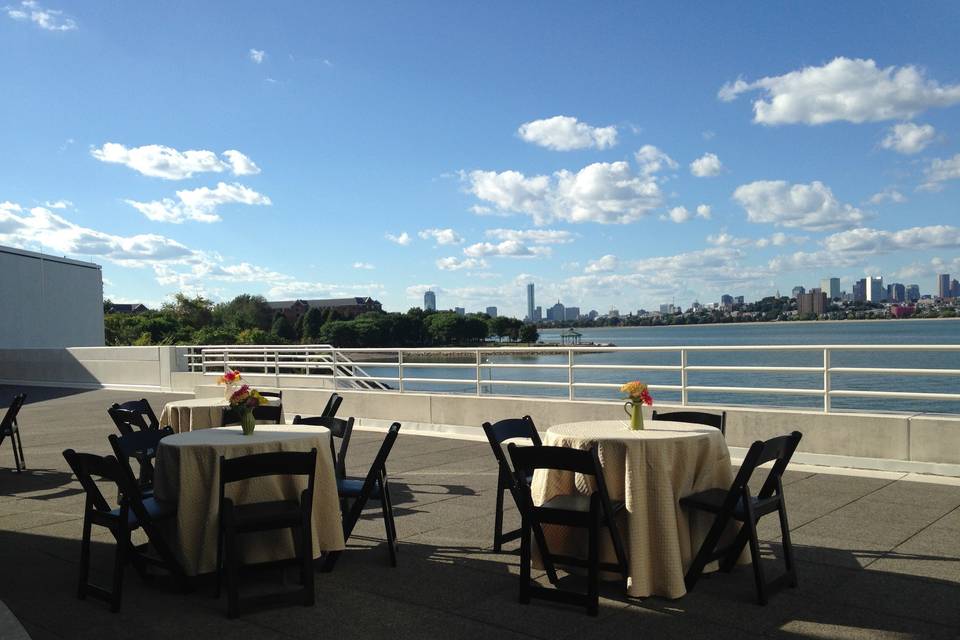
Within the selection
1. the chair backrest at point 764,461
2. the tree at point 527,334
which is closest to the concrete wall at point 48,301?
the chair backrest at point 764,461

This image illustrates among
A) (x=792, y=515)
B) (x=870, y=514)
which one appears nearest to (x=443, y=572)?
(x=792, y=515)

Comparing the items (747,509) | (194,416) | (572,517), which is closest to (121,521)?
(572,517)

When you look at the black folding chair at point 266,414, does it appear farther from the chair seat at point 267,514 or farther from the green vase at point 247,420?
the chair seat at point 267,514

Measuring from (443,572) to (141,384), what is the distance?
2225cm

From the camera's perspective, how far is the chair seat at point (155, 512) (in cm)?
568

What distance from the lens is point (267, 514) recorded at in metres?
5.48

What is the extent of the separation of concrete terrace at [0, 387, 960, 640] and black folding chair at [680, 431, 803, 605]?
5.1 inches

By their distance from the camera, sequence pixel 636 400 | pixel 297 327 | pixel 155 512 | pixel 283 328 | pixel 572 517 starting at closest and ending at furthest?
pixel 572 517, pixel 155 512, pixel 636 400, pixel 297 327, pixel 283 328

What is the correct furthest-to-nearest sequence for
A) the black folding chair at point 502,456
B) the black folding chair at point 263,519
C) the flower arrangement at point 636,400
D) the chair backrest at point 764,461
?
the black folding chair at point 502,456 → the flower arrangement at point 636,400 → the black folding chair at point 263,519 → the chair backrest at point 764,461

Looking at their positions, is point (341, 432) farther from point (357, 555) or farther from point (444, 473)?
point (444, 473)

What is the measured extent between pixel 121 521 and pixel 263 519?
102 centimetres

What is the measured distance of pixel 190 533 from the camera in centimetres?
578

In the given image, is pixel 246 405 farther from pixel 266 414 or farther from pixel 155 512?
pixel 266 414

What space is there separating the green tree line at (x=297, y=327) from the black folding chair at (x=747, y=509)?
46.2 metres
